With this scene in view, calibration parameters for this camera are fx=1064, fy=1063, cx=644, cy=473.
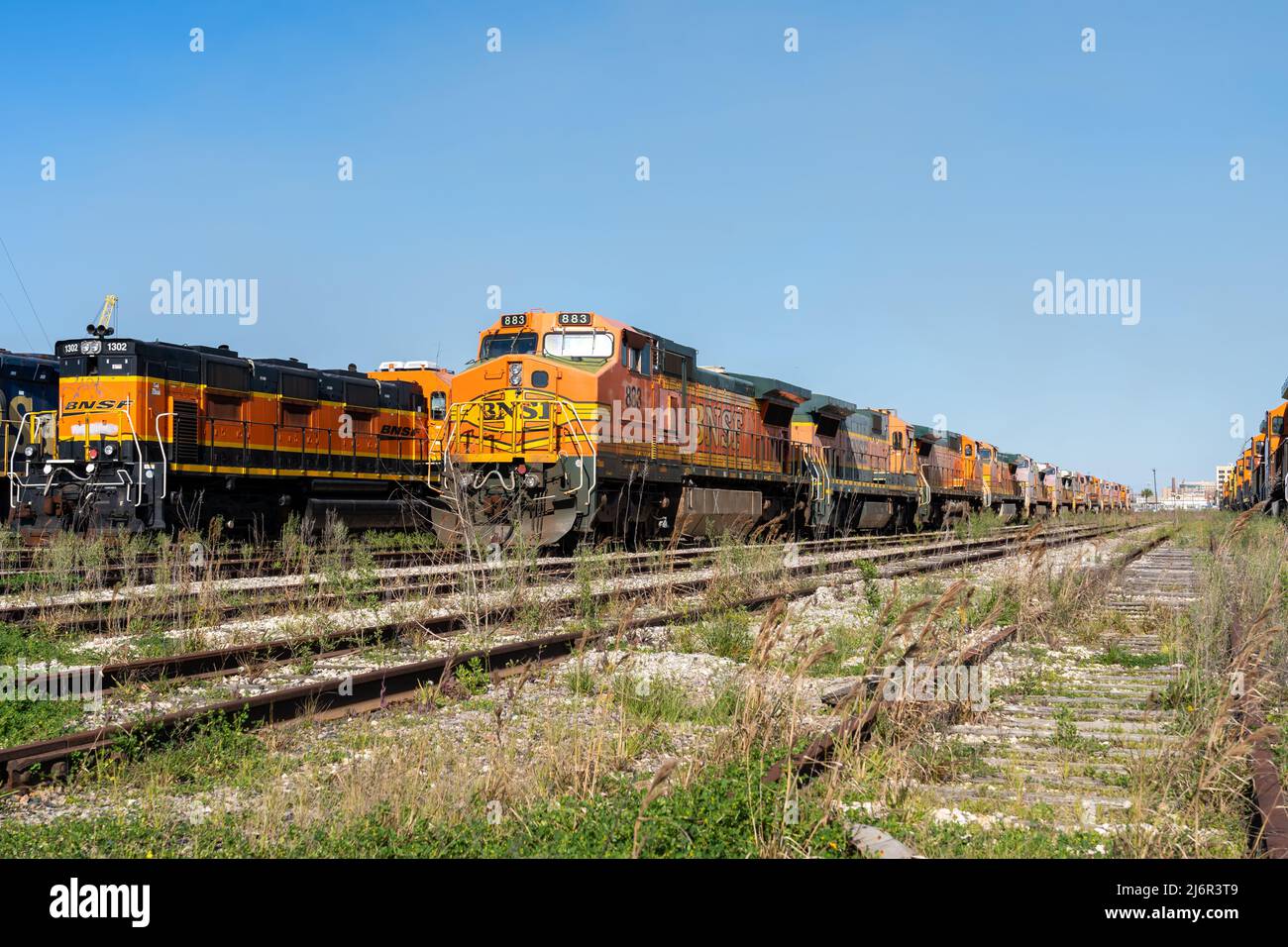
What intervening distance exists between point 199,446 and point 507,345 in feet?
18.4

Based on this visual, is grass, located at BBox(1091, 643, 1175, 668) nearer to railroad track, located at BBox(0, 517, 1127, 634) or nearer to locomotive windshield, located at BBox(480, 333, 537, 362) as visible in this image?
railroad track, located at BBox(0, 517, 1127, 634)

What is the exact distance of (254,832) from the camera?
4.23 meters

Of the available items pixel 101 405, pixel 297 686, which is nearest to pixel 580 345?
pixel 101 405

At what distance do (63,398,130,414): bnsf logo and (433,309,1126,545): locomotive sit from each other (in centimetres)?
535

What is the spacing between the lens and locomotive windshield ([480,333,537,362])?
716 inches

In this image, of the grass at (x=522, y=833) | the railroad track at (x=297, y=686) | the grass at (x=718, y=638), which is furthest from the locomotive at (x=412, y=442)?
the grass at (x=522, y=833)

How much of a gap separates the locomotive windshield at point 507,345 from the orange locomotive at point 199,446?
203 centimetres

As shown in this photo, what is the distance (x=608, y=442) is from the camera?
17.2 meters

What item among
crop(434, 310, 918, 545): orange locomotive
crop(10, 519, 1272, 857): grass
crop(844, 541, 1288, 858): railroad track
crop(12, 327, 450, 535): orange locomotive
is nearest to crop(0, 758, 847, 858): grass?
crop(10, 519, 1272, 857): grass
